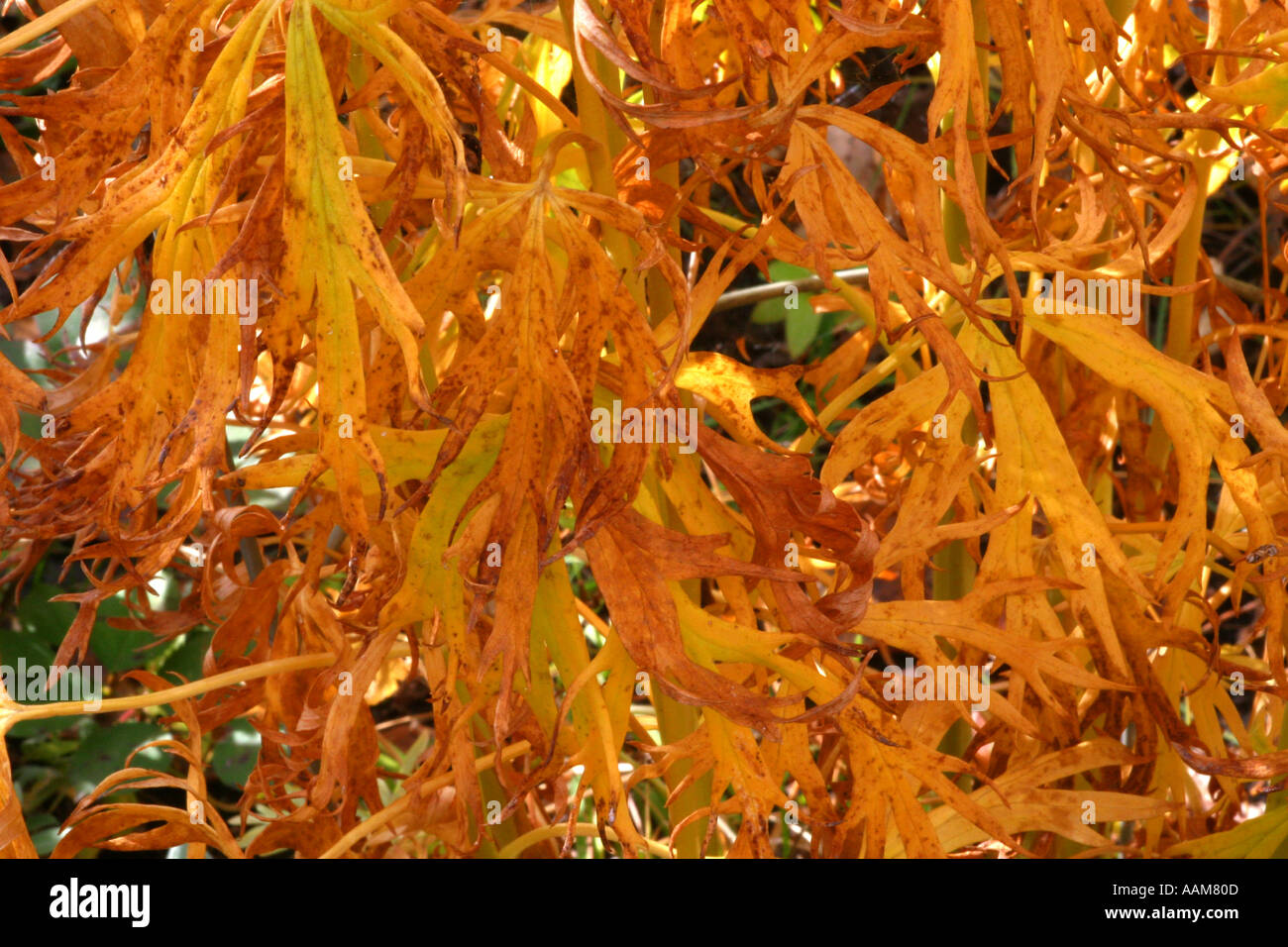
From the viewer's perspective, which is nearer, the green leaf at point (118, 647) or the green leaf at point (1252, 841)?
the green leaf at point (1252, 841)

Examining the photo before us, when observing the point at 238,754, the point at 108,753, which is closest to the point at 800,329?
the point at 238,754

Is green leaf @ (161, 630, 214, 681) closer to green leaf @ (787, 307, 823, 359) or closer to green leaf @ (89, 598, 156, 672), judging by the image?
green leaf @ (89, 598, 156, 672)

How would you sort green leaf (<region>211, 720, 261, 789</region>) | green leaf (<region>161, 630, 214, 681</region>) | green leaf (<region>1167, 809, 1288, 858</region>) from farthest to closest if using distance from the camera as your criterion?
green leaf (<region>161, 630, 214, 681</region>), green leaf (<region>211, 720, 261, 789</region>), green leaf (<region>1167, 809, 1288, 858</region>)

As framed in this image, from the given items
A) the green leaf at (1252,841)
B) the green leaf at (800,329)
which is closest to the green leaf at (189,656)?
the green leaf at (800,329)

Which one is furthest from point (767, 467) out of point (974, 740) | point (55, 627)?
point (55, 627)

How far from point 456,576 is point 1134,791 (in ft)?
1.33

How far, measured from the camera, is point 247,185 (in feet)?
1.66

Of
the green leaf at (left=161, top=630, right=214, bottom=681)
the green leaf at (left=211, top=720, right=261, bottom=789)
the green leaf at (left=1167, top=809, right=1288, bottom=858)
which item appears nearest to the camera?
the green leaf at (left=1167, top=809, right=1288, bottom=858)

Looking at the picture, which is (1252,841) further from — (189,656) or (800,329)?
(189,656)

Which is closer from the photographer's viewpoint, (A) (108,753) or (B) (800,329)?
(A) (108,753)

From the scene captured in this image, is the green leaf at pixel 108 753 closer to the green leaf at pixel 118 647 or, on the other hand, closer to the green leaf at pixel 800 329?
the green leaf at pixel 118 647

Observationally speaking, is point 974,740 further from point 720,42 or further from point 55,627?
point 55,627

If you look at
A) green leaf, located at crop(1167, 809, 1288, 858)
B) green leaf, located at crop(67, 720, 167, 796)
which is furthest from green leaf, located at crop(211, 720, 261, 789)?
green leaf, located at crop(1167, 809, 1288, 858)

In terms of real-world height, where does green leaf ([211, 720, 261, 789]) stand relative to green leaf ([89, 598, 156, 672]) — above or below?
below
